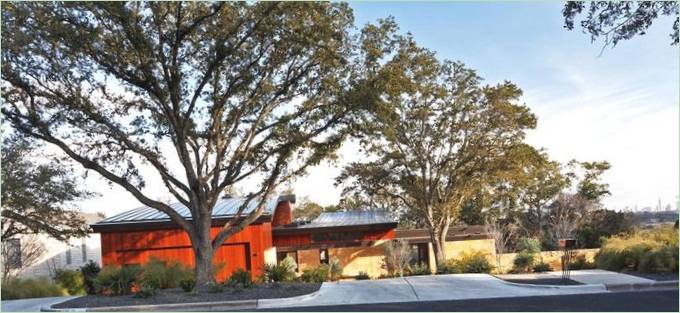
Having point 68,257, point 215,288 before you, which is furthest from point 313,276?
point 68,257

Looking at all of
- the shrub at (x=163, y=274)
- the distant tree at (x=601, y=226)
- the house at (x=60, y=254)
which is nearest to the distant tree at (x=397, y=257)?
the shrub at (x=163, y=274)

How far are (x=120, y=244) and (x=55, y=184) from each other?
11.1 feet

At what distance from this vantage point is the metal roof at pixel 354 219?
30344 millimetres

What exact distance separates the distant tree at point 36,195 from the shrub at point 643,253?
59.0 feet

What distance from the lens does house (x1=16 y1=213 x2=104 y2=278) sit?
3281 cm

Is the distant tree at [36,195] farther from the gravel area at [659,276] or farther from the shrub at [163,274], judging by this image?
the gravel area at [659,276]

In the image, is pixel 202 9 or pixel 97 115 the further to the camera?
pixel 97 115

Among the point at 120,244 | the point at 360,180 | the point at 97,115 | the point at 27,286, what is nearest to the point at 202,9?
the point at 97,115

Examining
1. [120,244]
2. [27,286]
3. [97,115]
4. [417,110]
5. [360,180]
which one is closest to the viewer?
[97,115]

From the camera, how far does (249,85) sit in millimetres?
17641

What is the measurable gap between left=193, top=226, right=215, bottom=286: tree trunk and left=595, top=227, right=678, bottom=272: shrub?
11.1 metres

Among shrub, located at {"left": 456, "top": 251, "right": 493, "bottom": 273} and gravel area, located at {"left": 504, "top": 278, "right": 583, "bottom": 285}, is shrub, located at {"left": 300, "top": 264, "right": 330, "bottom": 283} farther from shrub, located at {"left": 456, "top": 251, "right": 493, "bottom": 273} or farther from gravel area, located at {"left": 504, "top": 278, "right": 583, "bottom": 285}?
gravel area, located at {"left": 504, "top": 278, "right": 583, "bottom": 285}

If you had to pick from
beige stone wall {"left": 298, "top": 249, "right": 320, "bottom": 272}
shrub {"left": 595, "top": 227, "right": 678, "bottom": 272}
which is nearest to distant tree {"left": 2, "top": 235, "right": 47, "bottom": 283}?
beige stone wall {"left": 298, "top": 249, "right": 320, "bottom": 272}

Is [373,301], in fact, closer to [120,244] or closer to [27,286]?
[27,286]
